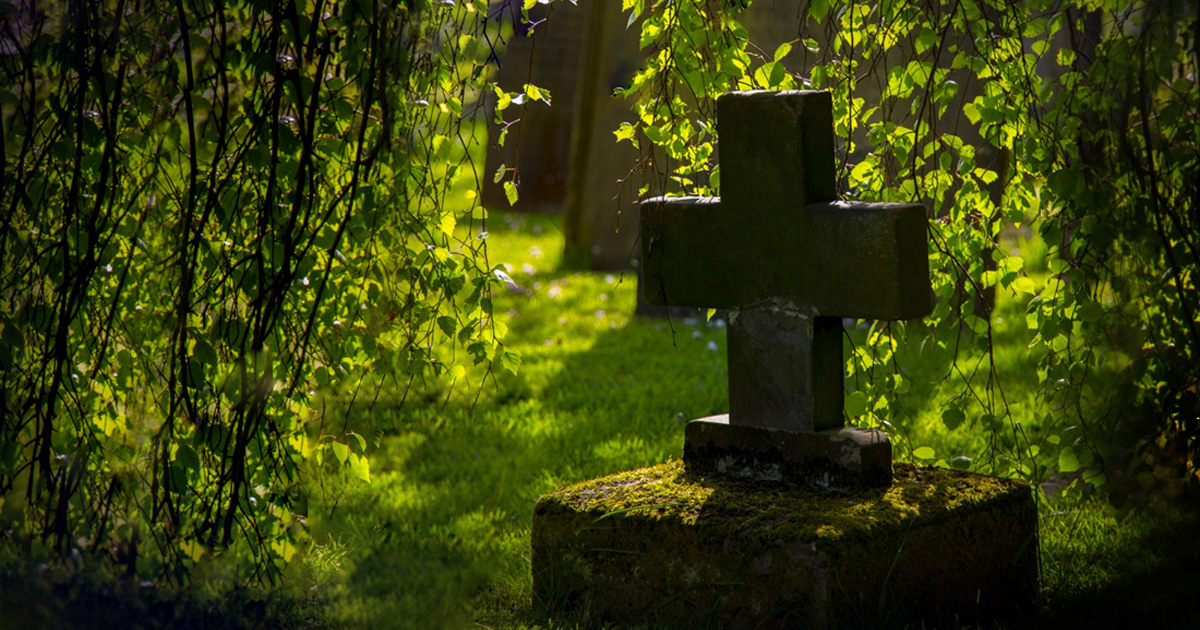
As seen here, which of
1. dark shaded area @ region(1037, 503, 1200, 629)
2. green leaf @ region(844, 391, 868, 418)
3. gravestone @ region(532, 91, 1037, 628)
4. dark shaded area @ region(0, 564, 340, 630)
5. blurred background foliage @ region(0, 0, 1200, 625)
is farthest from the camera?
green leaf @ region(844, 391, 868, 418)

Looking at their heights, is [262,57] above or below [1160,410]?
above

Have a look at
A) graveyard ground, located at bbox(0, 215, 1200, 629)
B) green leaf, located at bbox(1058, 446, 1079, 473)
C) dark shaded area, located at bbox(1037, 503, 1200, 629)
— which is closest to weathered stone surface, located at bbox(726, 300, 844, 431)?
green leaf, located at bbox(1058, 446, 1079, 473)

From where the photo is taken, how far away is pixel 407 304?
2.72 meters

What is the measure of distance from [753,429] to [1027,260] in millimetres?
6007

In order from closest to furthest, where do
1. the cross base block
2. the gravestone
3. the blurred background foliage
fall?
the blurred background foliage, the gravestone, the cross base block

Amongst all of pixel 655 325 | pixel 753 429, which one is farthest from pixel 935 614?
pixel 655 325

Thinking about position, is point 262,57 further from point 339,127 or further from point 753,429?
point 753,429

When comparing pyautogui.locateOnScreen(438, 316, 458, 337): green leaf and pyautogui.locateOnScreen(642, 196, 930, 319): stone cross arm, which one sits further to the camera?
pyautogui.locateOnScreen(642, 196, 930, 319): stone cross arm

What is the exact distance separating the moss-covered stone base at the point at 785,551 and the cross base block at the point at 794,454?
0.05 metres

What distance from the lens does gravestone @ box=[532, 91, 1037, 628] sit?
9.05 ft

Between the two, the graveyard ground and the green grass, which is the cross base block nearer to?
the green grass

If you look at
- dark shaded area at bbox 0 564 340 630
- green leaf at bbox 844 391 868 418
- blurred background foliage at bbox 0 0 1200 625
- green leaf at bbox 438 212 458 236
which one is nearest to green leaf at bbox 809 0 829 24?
blurred background foliage at bbox 0 0 1200 625

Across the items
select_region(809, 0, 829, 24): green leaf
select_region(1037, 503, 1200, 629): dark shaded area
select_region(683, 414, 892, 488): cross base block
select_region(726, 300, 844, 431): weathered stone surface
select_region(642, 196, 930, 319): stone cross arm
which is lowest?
select_region(1037, 503, 1200, 629): dark shaded area

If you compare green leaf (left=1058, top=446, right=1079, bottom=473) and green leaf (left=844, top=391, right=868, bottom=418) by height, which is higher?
green leaf (left=844, top=391, right=868, bottom=418)
